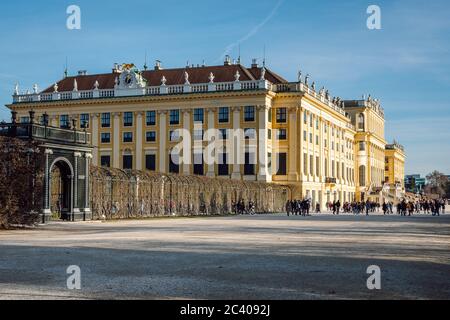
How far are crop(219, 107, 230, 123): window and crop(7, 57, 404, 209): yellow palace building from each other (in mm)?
140

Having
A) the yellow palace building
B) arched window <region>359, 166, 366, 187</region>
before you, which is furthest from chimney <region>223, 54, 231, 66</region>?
arched window <region>359, 166, 366, 187</region>

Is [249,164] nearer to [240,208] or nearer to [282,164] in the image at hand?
[282,164]

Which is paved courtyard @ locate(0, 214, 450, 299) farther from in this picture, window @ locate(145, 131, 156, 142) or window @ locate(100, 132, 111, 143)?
window @ locate(100, 132, 111, 143)

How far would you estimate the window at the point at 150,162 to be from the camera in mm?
87812

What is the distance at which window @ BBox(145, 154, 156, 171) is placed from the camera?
87.8 meters

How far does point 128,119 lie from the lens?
89938 mm

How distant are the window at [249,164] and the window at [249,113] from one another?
4397mm

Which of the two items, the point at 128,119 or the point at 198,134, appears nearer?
the point at 198,134

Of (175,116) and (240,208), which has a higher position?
(175,116)

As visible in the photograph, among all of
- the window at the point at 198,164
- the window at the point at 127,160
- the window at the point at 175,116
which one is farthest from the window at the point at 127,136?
the window at the point at 198,164

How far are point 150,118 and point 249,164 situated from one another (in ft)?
50.9

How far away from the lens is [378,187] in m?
132

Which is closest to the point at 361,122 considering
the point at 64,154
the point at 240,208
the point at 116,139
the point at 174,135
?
the point at 174,135
